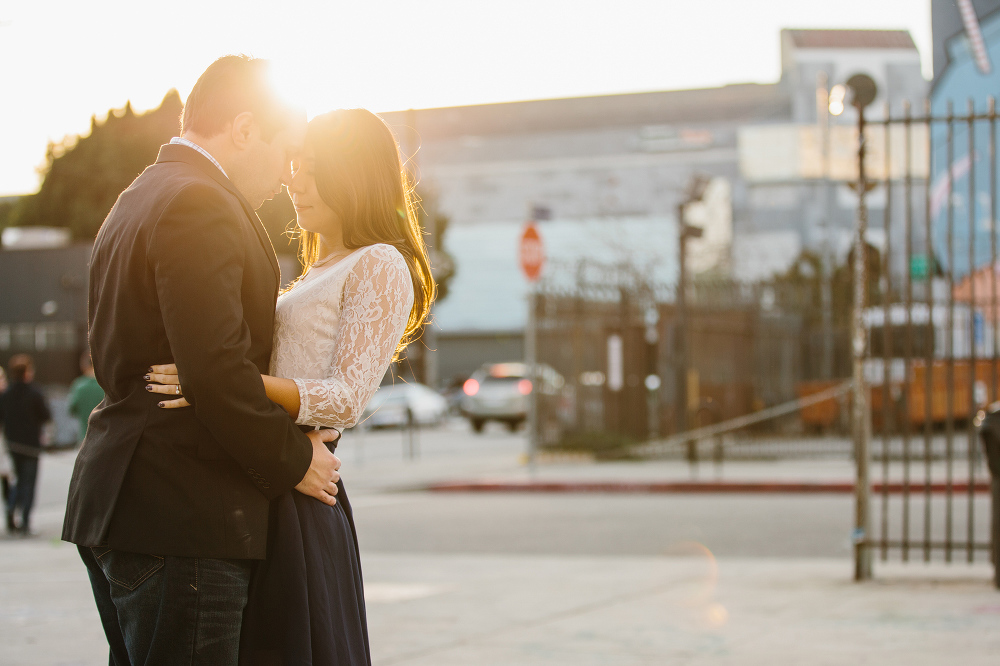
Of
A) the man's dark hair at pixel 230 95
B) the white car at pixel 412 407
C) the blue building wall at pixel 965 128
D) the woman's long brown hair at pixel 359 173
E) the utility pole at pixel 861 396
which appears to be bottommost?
the white car at pixel 412 407

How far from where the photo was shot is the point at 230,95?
238cm

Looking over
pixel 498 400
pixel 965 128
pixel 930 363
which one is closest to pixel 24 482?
pixel 930 363

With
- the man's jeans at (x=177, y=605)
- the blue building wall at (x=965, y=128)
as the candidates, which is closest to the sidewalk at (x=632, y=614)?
the man's jeans at (x=177, y=605)

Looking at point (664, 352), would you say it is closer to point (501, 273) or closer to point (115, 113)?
point (115, 113)

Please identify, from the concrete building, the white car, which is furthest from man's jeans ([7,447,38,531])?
the concrete building

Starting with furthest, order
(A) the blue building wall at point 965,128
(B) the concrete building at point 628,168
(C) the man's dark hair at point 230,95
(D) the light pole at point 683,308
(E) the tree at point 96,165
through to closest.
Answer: (B) the concrete building at point 628,168
(E) the tree at point 96,165
(A) the blue building wall at point 965,128
(D) the light pole at point 683,308
(C) the man's dark hair at point 230,95

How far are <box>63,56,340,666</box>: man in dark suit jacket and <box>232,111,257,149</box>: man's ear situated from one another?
14cm

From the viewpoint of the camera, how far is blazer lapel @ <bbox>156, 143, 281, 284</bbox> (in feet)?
7.69

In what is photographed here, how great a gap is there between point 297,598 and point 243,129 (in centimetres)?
104

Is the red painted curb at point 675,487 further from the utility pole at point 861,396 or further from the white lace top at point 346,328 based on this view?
the white lace top at point 346,328

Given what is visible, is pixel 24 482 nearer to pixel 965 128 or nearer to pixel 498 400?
pixel 965 128

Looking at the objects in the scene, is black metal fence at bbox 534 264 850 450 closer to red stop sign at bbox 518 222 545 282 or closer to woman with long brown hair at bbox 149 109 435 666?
red stop sign at bbox 518 222 545 282

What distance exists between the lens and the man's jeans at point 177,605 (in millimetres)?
2188

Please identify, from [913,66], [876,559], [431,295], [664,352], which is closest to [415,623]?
[431,295]
